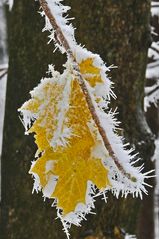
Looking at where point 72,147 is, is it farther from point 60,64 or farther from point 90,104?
point 60,64

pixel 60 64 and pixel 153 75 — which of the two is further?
pixel 153 75

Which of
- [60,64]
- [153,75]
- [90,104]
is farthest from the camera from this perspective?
[153,75]

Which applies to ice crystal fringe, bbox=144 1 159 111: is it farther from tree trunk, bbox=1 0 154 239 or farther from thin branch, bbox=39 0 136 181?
thin branch, bbox=39 0 136 181

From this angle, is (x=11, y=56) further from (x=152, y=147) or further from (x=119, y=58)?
(x=152, y=147)

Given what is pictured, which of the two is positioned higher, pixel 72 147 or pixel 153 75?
pixel 153 75

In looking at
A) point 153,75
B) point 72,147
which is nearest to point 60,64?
point 72,147

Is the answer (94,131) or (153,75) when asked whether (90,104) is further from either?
(153,75)

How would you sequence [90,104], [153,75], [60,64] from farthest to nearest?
[153,75], [60,64], [90,104]

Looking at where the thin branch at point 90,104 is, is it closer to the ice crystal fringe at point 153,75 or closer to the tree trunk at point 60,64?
the tree trunk at point 60,64

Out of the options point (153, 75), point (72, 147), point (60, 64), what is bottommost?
point (72, 147)
